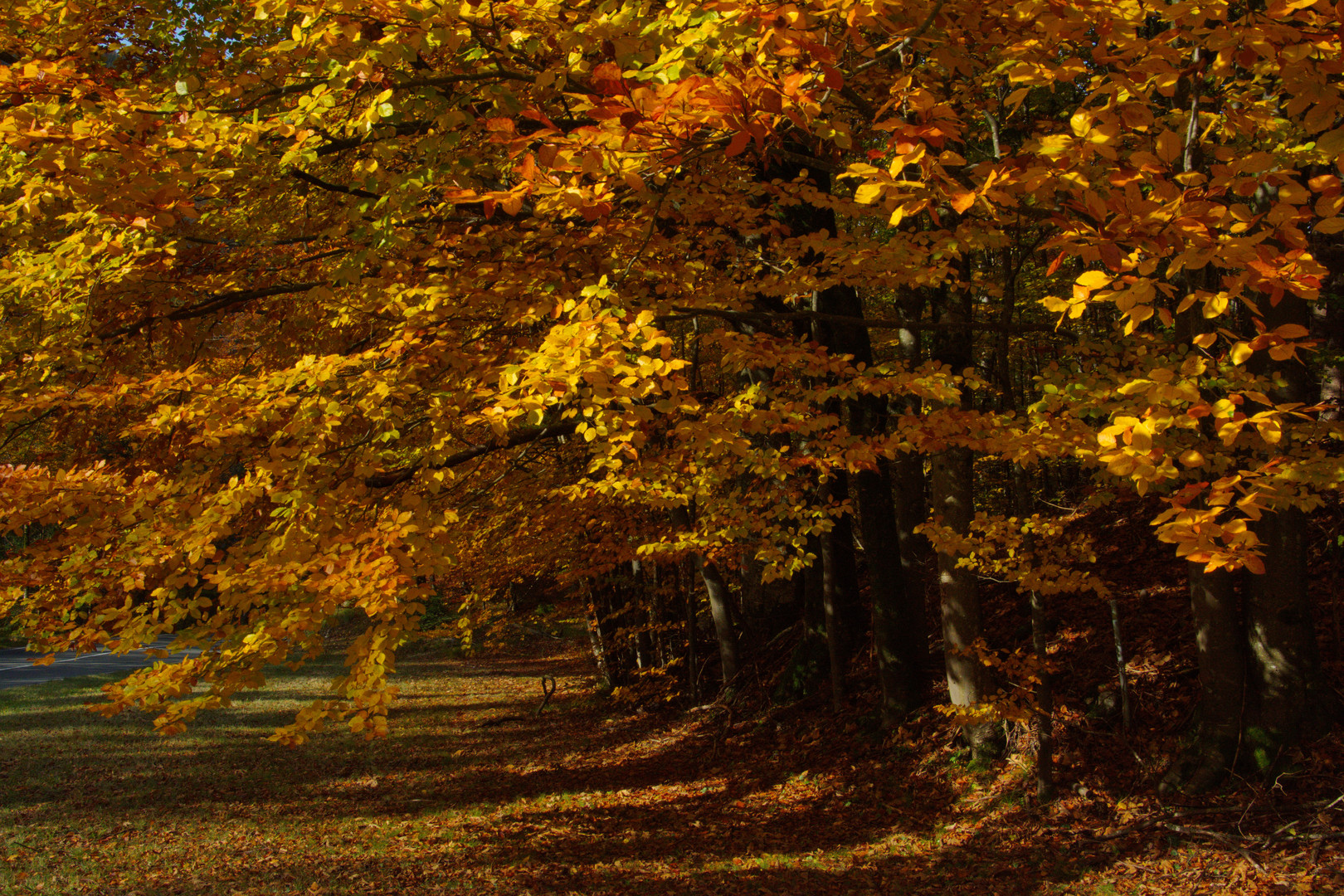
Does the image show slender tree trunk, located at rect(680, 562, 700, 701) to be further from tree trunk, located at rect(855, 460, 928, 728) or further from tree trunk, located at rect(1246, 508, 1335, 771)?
tree trunk, located at rect(1246, 508, 1335, 771)

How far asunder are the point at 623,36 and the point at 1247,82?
3859 mm

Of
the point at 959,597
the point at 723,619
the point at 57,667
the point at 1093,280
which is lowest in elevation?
the point at 57,667

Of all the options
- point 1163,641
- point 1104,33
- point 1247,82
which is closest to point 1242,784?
point 1163,641

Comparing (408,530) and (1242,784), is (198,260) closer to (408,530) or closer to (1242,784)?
(408,530)

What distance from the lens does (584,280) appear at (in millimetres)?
5098

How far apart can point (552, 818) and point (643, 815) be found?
41.0 inches

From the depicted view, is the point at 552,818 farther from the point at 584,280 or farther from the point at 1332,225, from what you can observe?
the point at 1332,225

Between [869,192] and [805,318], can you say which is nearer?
[869,192]

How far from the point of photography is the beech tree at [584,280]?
243cm

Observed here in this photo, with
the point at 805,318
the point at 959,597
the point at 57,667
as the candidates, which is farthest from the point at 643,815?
the point at 57,667

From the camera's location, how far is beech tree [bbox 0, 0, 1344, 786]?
2.43 meters

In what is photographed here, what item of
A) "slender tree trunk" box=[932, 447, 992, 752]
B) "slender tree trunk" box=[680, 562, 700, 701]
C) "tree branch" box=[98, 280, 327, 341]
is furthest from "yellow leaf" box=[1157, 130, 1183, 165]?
"slender tree trunk" box=[680, 562, 700, 701]

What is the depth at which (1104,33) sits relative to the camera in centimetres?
279

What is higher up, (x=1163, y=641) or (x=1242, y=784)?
(x=1163, y=641)
